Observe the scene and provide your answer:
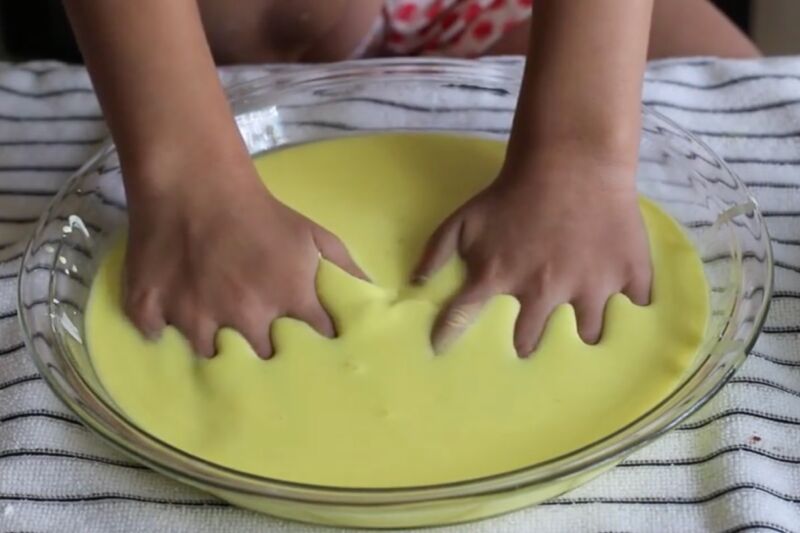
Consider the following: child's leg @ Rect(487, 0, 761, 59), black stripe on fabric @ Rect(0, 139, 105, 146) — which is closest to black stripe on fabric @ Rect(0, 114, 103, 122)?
black stripe on fabric @ Rect(0, 139, 105, 146)

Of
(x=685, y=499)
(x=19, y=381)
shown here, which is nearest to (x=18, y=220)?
(x=19, y=381)

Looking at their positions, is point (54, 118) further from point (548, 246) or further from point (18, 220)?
point (548, 246)

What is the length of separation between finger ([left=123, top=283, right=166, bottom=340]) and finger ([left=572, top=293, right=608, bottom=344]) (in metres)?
0.17

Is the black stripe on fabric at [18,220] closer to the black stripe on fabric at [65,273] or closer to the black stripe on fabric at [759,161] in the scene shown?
the black stripe on fabric at [65,273]

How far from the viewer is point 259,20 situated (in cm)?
68

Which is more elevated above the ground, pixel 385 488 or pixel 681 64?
pixel 681 64

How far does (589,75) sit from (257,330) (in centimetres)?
18

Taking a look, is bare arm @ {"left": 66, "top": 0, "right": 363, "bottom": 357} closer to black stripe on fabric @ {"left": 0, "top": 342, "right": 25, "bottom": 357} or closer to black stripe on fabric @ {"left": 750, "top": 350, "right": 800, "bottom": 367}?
black stripe on fabric @ {"left": 0, "top": 342, "right": 25, "bottom": 357}

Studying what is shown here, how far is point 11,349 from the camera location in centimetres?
49

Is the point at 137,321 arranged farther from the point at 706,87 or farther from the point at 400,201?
the point at 706,87

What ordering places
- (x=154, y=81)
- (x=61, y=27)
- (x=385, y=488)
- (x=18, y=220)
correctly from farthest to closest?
1. (x=61, y=27)
2. (x=18, y=220)
3. (x=154, y=81)
4. (x=385, y=488)

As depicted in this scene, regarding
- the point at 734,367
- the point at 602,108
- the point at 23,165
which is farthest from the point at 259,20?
the point at 734,367

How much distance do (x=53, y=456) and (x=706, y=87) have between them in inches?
15.6

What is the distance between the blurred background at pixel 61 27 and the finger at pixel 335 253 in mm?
557
